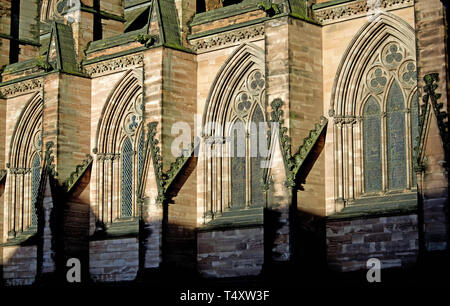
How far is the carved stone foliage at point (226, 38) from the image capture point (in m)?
29.5

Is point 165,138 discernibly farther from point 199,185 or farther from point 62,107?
point 62,107

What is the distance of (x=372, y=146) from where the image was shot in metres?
27.1

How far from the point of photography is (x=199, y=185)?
30406 millimetres

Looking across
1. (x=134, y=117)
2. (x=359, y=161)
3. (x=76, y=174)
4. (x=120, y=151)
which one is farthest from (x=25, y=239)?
(x=359, y=161)

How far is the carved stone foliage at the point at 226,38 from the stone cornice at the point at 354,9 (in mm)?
2132

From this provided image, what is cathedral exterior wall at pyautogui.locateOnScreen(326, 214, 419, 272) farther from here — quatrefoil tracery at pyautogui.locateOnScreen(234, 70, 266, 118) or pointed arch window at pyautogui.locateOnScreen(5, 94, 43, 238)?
pointed arch window at pyautogui.locateOnScreen(5, 94, 43, 238)

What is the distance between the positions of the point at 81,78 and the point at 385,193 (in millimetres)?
11903

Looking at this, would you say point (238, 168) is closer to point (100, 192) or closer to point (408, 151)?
point (100, 192)

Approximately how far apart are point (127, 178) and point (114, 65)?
358cm

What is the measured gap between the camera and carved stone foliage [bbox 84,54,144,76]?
32.7 metres

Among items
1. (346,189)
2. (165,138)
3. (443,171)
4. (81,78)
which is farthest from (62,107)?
(443,171)

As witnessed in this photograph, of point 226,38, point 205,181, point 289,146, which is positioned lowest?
point 205,181

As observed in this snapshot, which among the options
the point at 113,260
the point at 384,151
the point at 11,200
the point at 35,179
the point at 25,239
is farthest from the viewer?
the point at 11,200

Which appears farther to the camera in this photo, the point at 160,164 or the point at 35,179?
the point at 35,179
